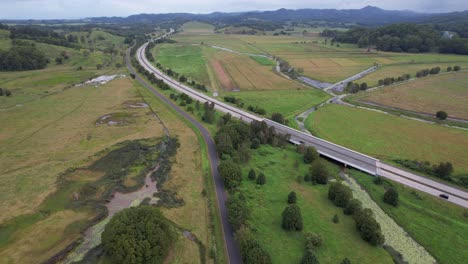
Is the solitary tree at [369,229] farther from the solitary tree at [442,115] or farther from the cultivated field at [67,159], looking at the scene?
the solitary tree at [442,115]

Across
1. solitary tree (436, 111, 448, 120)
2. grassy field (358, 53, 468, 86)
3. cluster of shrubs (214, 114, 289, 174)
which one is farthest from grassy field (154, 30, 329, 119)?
grassy field (358, 53, 468, 86)

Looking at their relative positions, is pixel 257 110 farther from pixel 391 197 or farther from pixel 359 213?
pixel 359 213

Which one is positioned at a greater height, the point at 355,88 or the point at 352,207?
the point at 355,88

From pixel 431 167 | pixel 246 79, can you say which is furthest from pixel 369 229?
pixel 246 79

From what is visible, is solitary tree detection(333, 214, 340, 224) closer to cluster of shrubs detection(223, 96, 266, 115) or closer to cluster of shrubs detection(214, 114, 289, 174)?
cluster of shrubs detection(214, 114, 289, 174)

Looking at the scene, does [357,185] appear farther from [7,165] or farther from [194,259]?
[7,165]

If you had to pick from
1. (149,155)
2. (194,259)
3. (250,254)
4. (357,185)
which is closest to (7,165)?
(149,155)
